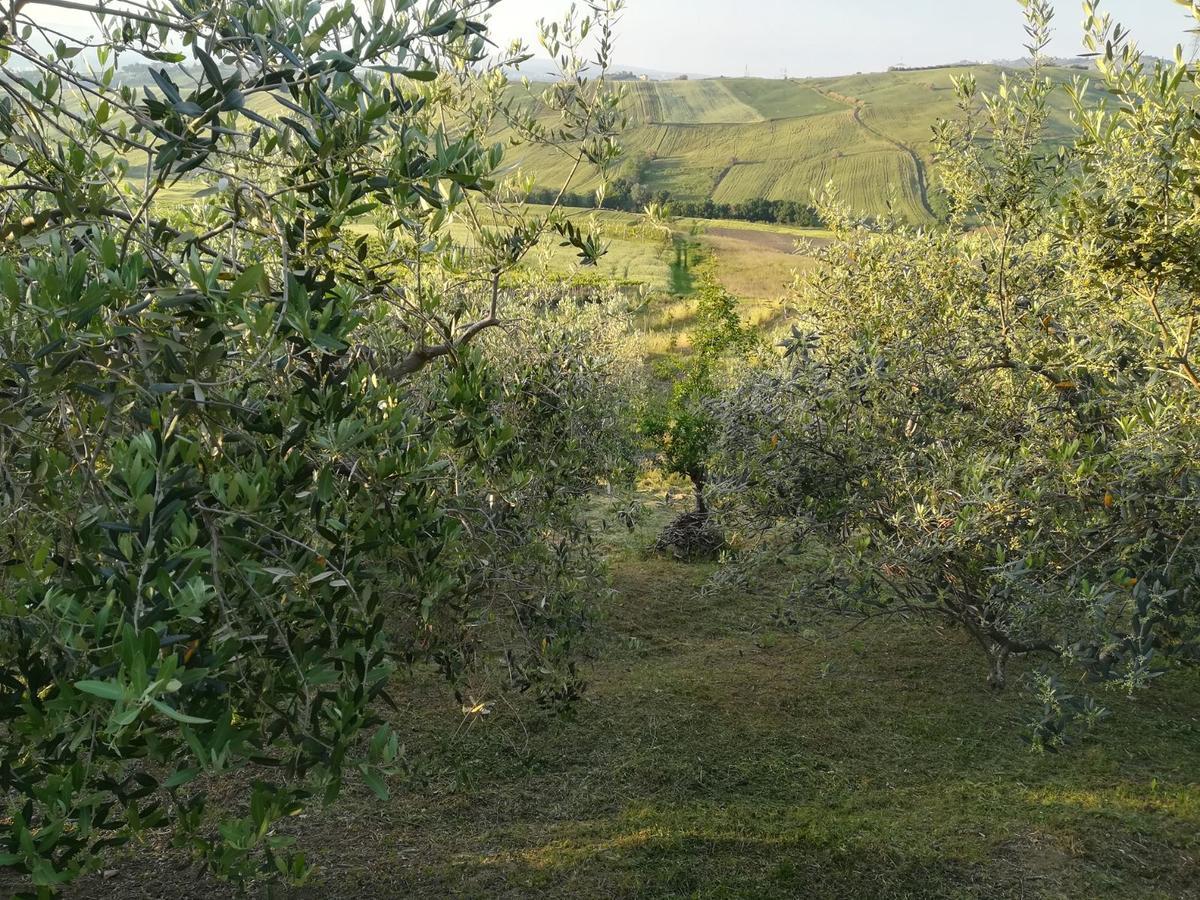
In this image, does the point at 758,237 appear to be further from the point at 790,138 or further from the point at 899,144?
the point at 790,138

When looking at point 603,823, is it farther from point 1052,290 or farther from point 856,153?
point 856,153

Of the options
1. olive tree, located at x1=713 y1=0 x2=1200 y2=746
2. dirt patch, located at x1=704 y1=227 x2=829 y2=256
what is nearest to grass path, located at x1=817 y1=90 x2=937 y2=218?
dirt patch, located at x1=704 y1=227 x2=829 y2=256

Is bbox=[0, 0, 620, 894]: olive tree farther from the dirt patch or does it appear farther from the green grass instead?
the dirt patch

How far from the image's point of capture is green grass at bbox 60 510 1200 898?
5.76 m

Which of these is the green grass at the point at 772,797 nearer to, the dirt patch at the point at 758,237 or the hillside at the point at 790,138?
the dirt patch at the point at 758,237

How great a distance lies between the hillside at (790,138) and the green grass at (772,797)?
162 feet

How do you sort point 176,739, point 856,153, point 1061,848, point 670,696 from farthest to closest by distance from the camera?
point 856,153 → point 670,696 → point 1061,848 → point 176,739

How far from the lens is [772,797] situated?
23.1 feet

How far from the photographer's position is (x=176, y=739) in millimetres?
2469

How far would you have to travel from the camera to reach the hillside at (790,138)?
6931 centimetres

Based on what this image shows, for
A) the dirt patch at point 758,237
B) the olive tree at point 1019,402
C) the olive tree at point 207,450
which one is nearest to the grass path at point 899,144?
the dirt patch at point 758,237

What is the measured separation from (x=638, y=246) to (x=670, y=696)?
45.4m

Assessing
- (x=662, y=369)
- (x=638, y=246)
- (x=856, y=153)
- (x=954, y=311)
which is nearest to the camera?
(x=954, y=311)

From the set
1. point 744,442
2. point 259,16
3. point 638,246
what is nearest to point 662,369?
point 744,442
